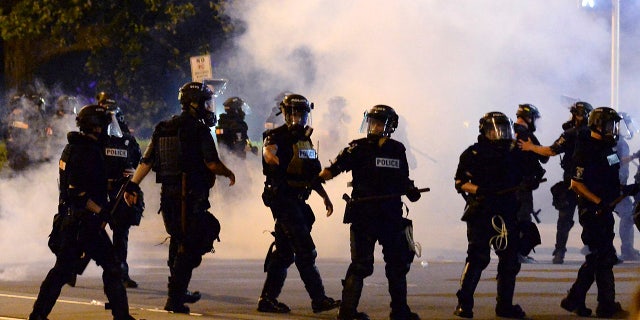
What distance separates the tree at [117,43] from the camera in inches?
899

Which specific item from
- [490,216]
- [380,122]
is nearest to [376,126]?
[380,122]

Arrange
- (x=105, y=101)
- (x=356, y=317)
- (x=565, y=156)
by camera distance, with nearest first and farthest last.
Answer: (x=356, y=317) → (x=105, y=101) → (x=565, y=156)

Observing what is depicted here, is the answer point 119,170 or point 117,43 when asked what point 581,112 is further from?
point 117,43

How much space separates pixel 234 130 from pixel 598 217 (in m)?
7.93

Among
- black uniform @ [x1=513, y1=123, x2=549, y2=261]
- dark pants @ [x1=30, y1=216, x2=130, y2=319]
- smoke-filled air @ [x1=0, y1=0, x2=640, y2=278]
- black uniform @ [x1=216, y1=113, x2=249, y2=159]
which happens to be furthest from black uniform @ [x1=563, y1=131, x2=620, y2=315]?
black uniform @ [x1=216, y1=113, x2=249, y2=159]

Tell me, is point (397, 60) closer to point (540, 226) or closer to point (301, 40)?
point (301, 40)

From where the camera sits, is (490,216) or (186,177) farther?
(490,216)

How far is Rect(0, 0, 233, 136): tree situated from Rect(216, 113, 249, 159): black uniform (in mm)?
4557

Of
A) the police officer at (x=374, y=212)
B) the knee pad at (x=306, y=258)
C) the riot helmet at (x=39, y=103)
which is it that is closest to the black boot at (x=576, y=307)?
the police officer at (x=374, y=212)

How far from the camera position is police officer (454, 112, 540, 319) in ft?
30.5

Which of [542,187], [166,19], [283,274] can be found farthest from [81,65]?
[283,274]

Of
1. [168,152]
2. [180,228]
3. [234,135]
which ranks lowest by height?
[180,228]

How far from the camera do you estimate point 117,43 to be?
23672 mm

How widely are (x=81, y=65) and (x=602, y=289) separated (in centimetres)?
1998
